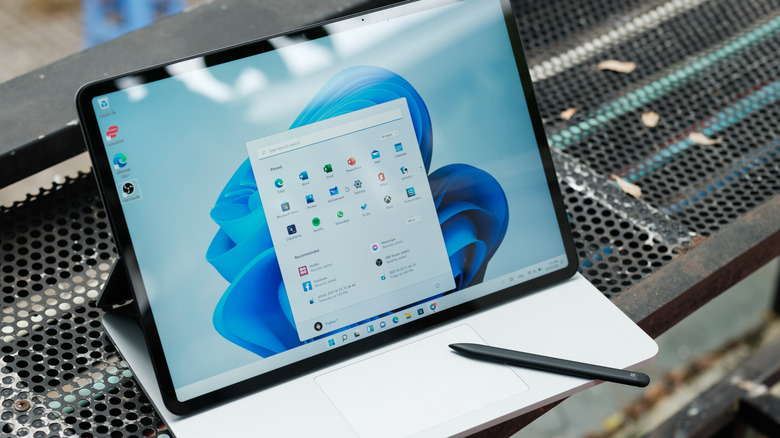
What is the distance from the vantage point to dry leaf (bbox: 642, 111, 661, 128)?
1004mm

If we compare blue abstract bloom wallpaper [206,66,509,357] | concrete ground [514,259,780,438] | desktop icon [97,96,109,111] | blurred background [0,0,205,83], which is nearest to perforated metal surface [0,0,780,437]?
blue abstract bloom wallpaper [206,66,509,357]

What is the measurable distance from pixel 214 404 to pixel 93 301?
0.65 ft

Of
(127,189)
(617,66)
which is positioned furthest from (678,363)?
(127,189)

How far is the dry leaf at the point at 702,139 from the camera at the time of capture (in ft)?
3.22

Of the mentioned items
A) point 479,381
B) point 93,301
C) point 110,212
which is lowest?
point 479,381

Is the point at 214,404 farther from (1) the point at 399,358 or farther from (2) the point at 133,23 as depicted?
(2) the point at 133,23

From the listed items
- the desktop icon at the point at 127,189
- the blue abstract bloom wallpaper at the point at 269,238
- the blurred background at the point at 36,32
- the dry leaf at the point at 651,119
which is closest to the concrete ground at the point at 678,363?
the dry leaf at the point at 651,119

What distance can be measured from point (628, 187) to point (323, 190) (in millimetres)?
395

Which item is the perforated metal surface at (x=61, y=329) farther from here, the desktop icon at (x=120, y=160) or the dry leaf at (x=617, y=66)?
the dry leaf at (x=617, y=66)

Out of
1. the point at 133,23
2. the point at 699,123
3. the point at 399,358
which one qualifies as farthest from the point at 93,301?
the point at 133,23

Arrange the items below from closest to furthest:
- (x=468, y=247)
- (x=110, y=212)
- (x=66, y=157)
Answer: (x=110, y=212), (x=468, y=247), (x=66, y=157)

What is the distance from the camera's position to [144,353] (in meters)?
0.73

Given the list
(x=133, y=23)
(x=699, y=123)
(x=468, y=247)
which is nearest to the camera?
(x=468, y=247)

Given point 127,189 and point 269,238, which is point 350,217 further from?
point 127,189
